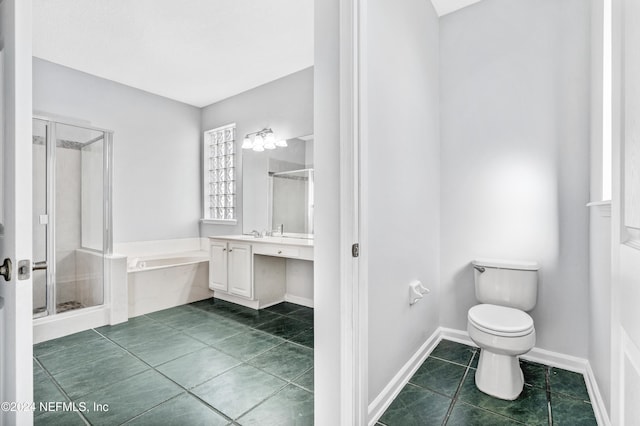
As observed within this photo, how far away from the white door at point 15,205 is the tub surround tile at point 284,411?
1.06 m

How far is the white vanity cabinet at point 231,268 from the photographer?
332 centimetres

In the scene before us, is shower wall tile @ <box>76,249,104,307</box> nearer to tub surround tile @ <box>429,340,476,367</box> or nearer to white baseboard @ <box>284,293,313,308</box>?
white baseboard @ <box>284,293,313,308</box>

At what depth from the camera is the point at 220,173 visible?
14.9 ft

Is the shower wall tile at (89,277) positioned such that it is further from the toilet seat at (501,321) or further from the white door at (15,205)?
the toilet seat at (501,321)

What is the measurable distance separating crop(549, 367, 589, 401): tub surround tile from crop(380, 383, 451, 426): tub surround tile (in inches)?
28.8

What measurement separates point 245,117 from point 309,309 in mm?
2641

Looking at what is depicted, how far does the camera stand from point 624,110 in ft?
2.02

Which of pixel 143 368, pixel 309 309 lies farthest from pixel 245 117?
pixel 143 368

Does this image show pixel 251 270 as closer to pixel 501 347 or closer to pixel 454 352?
pixel 454 352

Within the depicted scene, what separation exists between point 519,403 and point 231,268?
2.82 meters

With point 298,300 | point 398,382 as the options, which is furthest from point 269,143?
point 398,382

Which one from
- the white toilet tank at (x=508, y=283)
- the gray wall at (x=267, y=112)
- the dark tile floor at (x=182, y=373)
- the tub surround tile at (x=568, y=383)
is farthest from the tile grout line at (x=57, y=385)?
the tub surround tile at (x=568, y=383)

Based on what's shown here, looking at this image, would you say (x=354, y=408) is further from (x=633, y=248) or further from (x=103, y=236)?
(x=103, y=236)

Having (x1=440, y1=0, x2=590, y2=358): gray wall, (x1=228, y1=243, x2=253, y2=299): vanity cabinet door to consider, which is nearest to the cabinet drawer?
(x1=228, y1=243, x2=253, y2=299): vanity cabinet door
